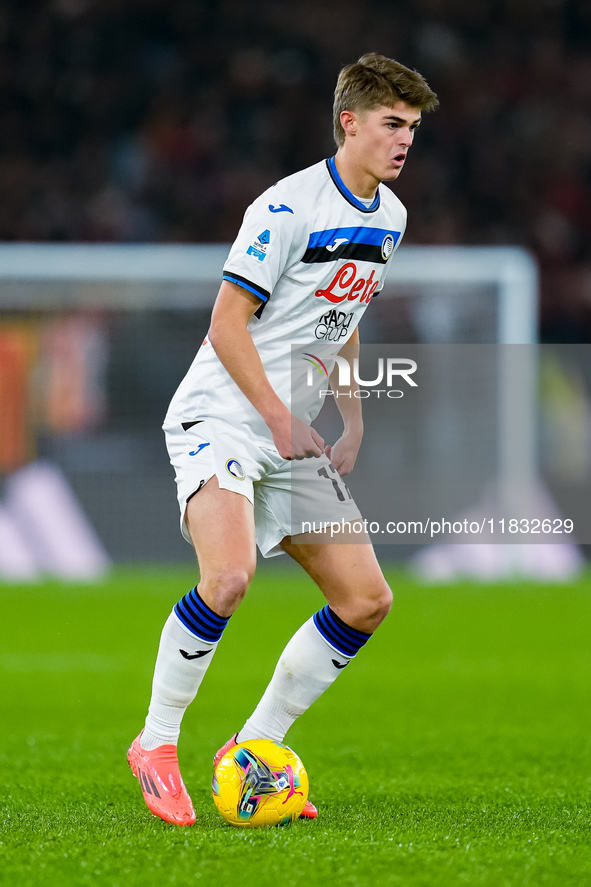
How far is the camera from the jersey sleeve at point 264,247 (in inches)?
122

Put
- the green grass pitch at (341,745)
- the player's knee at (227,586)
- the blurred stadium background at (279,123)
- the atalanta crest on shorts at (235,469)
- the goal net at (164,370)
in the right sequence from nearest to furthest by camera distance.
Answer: the green grass pitch at (341,745) → the player's knee at (227,586) → the atalanta crest on shorts at (235,469) → the goal net at (164,370) → the blurred stadium background at (279,123)

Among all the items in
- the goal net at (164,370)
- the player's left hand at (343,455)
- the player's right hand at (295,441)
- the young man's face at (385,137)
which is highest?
the young man's face at (385,137)

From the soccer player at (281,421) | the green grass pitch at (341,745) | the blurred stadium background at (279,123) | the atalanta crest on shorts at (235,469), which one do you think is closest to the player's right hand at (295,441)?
the soccer player at (281,421)

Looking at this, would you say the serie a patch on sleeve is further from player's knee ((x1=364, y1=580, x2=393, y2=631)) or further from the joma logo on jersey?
player's knee ((x1=364, y1=580, x2=393, y2=631))

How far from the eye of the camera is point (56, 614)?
321 inches

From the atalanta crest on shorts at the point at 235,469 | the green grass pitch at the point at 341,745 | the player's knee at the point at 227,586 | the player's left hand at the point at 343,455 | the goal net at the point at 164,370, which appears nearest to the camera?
the green grass pitch at the point at 341,745

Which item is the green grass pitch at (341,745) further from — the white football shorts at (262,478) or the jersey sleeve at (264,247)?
the jersey sleeve at (264,247)

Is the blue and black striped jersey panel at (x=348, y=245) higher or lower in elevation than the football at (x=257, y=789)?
higher

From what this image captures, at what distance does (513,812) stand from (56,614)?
5.31m

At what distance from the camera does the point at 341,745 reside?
4512 millimetres

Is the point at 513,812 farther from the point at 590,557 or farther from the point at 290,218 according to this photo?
the point at 590,557

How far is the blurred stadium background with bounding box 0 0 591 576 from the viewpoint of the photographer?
13445 millimetres

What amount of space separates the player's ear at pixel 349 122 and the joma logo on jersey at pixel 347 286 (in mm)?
345

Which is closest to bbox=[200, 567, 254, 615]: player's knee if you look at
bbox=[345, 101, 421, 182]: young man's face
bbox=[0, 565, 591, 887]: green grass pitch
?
bbox=[0, 565, 591, 887]: green grass pitch
